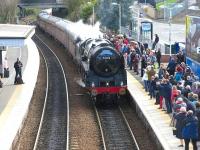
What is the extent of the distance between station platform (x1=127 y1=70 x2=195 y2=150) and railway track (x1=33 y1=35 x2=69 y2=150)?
3118 millimetres

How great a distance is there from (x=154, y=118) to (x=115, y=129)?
1.68 meters

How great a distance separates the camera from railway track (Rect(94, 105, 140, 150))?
66.1 ft

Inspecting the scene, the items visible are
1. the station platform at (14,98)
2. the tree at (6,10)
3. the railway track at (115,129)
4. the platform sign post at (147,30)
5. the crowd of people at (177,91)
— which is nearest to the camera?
the crowd of people at (177,91)

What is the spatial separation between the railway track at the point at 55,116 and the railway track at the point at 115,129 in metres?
1.45

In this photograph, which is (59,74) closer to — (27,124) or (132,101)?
(132,101)

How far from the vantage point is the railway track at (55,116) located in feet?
68.3

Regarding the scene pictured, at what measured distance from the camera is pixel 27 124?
23.9m

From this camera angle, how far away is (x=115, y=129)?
2267cm

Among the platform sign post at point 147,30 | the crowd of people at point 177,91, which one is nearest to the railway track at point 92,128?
the crowd of people at point 177,91

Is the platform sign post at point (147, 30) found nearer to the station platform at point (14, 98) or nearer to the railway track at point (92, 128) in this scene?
the station platform at point (14, 98)

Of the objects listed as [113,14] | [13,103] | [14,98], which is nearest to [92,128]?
[13,103]

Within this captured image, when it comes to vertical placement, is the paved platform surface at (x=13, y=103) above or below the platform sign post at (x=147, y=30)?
below

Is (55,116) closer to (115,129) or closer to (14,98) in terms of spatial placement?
(14,98)

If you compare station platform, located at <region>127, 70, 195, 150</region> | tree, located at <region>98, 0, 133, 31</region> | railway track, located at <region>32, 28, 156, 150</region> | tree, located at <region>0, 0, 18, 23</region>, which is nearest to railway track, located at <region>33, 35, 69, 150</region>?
railway track, located at <region>32, 28, 156, 150</region>
